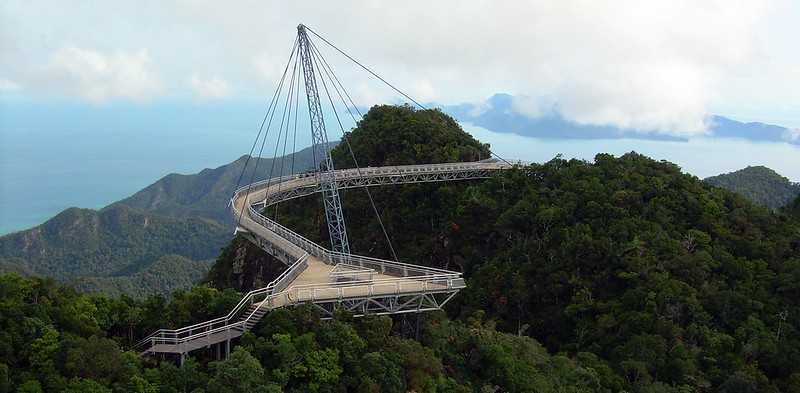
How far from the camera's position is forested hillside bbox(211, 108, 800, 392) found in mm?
28688

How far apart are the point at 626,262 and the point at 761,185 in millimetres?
49333

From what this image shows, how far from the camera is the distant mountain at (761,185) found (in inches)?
2739

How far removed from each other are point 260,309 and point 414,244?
27375mm

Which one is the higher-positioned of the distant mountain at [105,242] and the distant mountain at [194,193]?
the distant mountain at [194,193]

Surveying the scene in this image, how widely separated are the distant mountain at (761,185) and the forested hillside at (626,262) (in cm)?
3300

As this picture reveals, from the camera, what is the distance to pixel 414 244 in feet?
159

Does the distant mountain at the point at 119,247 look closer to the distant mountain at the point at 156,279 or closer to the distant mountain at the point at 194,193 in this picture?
the distant mountain at the point at 156,279

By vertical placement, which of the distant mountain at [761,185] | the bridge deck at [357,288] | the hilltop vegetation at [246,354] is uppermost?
the distant mountain at [761,185]

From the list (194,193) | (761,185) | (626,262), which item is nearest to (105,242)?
(194,193)

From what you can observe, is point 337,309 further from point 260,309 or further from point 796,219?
point 796,219

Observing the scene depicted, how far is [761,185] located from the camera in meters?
73.4

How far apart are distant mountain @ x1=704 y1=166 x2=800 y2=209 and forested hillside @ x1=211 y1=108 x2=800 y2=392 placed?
3300 centimetres

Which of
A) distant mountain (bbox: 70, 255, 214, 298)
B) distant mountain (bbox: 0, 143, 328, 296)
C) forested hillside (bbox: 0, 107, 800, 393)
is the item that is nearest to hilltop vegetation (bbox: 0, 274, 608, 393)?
forested hillside (bbox: 0, 107, 800, 393)

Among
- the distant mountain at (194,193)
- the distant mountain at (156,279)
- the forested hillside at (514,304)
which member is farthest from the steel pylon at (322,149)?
the distant mountain at (194,193)
